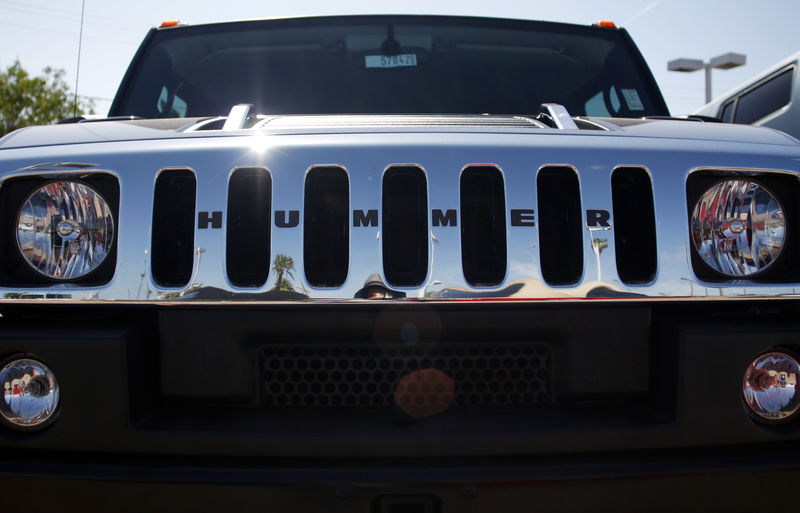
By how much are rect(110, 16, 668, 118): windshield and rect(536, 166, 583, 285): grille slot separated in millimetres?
1308

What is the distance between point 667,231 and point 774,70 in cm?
733

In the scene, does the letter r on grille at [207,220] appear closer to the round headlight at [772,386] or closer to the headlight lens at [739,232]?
the headlight lens at [739,232]

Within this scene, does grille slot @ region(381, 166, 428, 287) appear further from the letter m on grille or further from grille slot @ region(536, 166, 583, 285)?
grille slot @ region(536, 166, 583, 285)

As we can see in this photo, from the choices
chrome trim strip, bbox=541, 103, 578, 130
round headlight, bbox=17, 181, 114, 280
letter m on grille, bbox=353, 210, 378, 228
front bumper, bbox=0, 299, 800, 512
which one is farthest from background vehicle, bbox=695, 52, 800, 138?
round headlight, bbox=17, 181, 114, 280

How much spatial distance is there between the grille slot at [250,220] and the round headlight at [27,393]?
21.0 inches

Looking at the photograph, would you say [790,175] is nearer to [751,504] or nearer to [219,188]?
[751,504]

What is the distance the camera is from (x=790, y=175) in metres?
1.57

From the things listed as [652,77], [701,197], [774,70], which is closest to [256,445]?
[701,197]

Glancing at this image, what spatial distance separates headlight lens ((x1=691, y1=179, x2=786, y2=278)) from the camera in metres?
1.53

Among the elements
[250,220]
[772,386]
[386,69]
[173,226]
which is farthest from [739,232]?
[386,69]

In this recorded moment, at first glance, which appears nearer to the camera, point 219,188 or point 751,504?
point 751,504

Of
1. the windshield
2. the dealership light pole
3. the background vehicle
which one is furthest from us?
the dealership light pole

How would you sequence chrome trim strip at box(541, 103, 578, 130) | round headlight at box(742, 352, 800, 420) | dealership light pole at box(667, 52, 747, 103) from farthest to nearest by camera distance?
dealership light pole at box(667, 52, 747, 103)
chrome trim strip at box(541, 103, 578, 130)
round headlight at box(742, 352, 800, 420)

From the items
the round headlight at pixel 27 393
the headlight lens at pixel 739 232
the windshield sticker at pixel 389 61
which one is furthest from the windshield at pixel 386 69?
the round headlight at pixel 27 393
